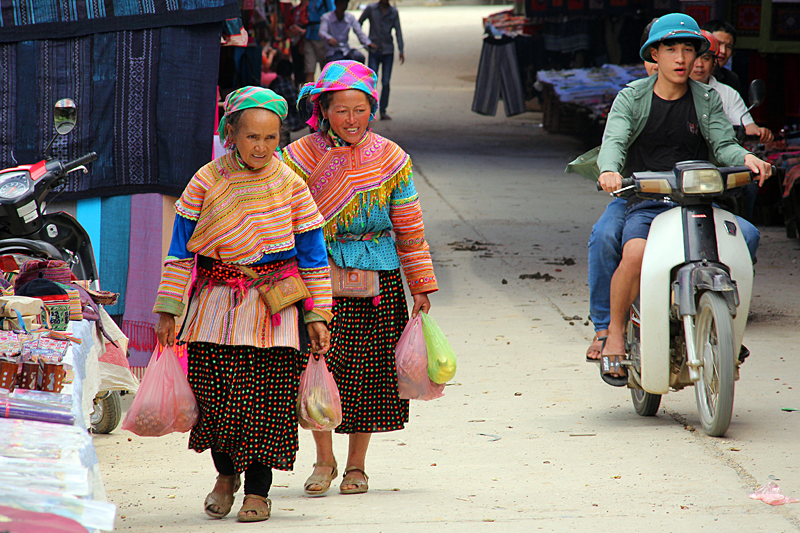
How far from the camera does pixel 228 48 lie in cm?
821

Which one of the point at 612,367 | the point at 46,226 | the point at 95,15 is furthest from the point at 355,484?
the point at 95,15

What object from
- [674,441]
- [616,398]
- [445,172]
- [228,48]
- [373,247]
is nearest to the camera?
[373,247]

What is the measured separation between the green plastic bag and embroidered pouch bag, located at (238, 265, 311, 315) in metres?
0.65

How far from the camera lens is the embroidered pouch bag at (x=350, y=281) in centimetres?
393

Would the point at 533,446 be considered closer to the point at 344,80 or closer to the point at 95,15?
the point at 344,80

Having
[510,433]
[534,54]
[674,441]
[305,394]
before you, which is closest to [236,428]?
[305,394]

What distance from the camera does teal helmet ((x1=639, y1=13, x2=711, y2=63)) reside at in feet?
15.0

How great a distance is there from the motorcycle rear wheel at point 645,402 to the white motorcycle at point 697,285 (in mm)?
348

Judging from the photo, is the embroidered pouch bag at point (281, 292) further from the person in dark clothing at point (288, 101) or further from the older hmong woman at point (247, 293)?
the person in dark clothing at point (288, 101)

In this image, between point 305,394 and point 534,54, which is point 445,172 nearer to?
point 534,54

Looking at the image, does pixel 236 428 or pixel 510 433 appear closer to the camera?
pixel 236 428

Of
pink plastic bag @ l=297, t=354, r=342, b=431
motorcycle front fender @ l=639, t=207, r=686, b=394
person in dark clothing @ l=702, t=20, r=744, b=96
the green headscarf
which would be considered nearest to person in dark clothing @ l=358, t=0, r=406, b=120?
person in dark clothing @ l=702, t=20, r=744, b=96

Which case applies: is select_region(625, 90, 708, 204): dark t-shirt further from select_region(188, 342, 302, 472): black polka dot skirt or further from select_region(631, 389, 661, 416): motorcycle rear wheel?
select_region(188, 342, 302, 472): black polka dot skirt

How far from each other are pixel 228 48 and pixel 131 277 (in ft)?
9.93
